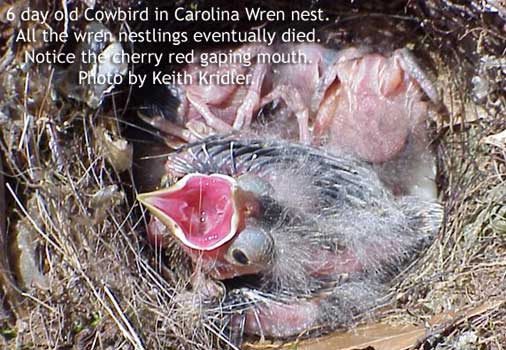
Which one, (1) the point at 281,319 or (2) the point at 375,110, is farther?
(2) the point at 375,110

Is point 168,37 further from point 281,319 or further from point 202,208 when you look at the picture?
point 281,319

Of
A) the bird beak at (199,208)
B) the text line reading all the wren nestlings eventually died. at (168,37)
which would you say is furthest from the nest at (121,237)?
the bird beak at (199,208)

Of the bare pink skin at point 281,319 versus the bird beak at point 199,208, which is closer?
the bird beak at point 199,208

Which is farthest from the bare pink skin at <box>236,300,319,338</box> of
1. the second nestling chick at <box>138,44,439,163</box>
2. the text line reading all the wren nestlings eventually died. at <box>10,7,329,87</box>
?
the text line reading all the wren nestlings eventually died. at <box>10,7,329,87</box>

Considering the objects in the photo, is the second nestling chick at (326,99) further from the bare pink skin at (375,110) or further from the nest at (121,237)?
the nest at (121,237)

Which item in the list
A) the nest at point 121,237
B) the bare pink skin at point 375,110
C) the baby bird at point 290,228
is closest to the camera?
the nest at point 121,237

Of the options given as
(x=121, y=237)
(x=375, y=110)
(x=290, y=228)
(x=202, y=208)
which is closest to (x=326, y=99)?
(x=375, y=110)

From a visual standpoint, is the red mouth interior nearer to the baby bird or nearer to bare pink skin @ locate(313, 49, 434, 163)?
the baby bird
